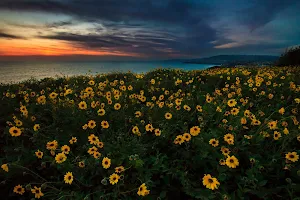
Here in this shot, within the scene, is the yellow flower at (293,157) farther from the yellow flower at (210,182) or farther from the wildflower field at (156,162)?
the yellow flower at (210,182)

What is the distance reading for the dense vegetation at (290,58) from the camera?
1582 cm

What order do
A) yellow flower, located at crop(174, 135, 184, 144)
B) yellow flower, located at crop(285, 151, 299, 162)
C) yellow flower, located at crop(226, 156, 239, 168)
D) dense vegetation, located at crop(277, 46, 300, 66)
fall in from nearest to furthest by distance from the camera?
yellow flower, located at crop(226, 156, 239, 168) → yellow flower, located at crop(285, 151, 299, 162) → yellow flower, located at crop(174, 135, 184, 144) → dense vegetation, located at crop(277, 46, 300, 66)

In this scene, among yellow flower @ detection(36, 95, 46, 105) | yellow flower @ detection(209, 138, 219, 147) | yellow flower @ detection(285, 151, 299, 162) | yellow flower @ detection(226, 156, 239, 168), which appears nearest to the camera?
yellow flower @ detection(226, 156, 239, 168)

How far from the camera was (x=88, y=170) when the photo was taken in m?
2.66

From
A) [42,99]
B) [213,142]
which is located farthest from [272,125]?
[42,99]

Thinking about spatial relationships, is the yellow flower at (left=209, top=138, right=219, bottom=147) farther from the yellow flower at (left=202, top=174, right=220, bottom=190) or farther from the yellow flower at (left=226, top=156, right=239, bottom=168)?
the yellow flower at (left=202, top=174, right=220, bottom=190)

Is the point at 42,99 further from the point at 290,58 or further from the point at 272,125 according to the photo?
the point at 290,58

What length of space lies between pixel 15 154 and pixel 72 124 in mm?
853

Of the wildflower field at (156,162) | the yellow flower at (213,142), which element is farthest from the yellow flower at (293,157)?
the yellow flower at (213,142)

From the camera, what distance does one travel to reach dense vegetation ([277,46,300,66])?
15820mm

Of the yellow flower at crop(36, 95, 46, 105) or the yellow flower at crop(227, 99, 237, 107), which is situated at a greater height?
the yellow flower at crop(227, 99, 237, 107)

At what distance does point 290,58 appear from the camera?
16.1 metres

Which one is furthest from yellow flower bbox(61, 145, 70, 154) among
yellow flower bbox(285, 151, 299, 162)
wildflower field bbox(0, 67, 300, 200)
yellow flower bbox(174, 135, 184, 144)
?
yellow flower bbox(285, 151, 299, 162)

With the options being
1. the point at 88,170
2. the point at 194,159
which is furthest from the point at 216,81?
the point at 88,170
